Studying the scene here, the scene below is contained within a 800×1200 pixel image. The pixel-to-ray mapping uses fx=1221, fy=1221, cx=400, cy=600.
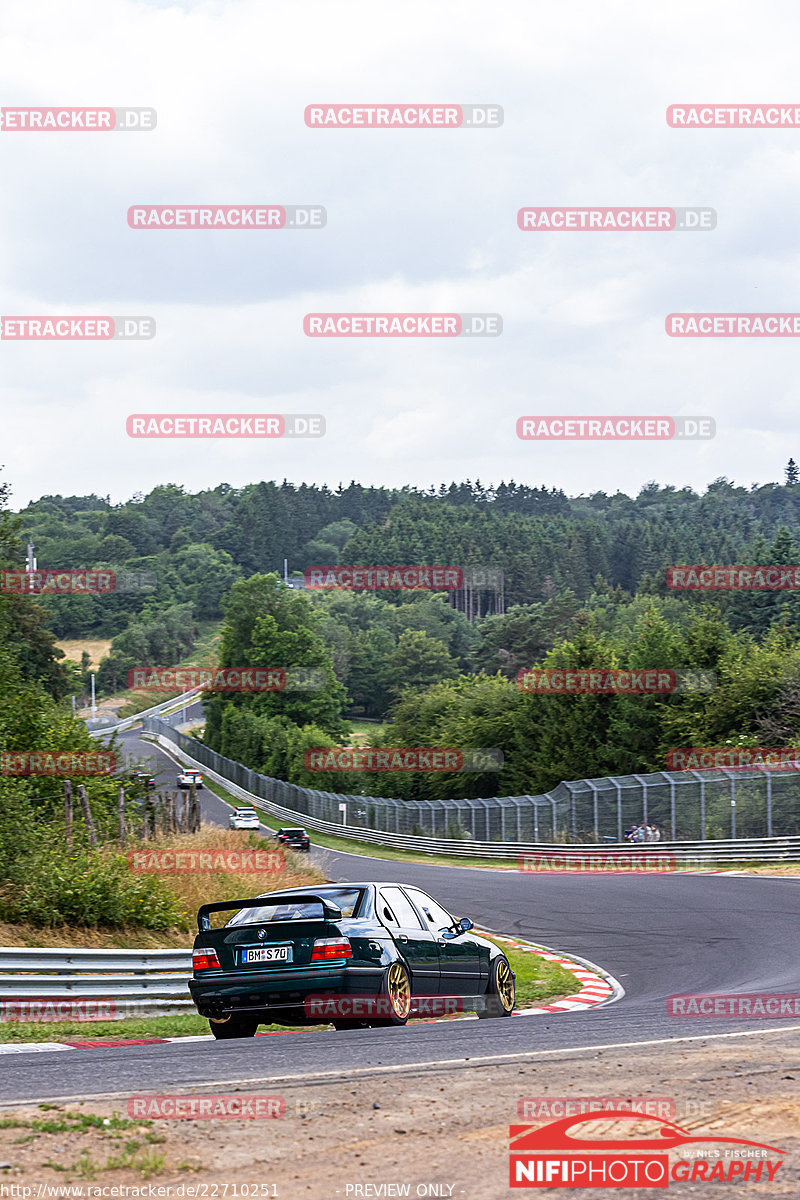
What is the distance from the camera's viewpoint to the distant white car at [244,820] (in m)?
65.1

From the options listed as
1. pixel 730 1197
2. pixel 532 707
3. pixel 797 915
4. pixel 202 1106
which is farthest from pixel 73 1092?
pixel 532 707

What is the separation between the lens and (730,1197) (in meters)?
5.11

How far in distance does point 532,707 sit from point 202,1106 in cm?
6142

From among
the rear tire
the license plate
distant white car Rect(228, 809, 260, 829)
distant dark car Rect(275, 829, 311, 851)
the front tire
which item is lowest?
distant white car Rect(228, 809, 260, 829)

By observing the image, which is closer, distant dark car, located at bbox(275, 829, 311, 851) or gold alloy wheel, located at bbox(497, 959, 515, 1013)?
gold alloy wheel, located at bbox(497, 959, 515, 1013)

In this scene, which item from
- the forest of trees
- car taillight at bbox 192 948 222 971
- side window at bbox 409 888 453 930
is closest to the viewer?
car taillight at bbox 192 948 222 971

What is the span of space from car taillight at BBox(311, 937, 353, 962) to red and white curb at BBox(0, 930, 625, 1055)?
30.1 inches

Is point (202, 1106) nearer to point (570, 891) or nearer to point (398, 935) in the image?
point (398, 935)

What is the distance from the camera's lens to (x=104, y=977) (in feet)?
39.8

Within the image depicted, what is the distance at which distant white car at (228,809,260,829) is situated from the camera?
65.1 metres

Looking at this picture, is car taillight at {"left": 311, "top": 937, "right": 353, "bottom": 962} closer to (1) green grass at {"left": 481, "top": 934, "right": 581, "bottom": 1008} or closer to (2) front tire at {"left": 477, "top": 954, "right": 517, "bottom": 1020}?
(2) front tire at {"left": 477, "top": 954, "right": 517, "bottom": 1020}

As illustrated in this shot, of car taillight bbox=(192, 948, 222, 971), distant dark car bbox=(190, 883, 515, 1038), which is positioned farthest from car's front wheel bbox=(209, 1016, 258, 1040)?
car taillight bbox=(192, 948, 222, 971)

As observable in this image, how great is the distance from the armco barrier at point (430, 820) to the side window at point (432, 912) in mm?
21260

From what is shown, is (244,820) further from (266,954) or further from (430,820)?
(266,954)
